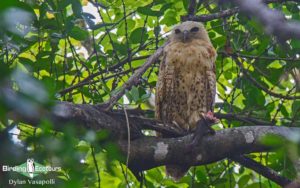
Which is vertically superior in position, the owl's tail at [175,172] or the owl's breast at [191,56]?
the owl's breast at [191,56]

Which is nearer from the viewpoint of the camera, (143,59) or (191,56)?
(143,59)

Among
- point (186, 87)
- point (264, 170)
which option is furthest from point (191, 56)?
point (264, 170)

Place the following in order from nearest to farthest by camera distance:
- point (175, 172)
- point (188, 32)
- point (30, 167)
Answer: point (30, 167) → point (175, 172) → point (188, 32)

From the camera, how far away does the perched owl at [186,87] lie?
454cm

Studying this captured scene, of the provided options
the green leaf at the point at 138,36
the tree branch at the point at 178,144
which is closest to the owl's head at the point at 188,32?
the green leaf at the point at 138,36

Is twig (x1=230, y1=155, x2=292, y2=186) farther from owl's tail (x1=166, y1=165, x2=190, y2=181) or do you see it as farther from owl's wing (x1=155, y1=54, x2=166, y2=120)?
owl's wing (x1=155, y1=54, x2=166, y2=120)

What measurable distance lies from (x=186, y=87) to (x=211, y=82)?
0.21m

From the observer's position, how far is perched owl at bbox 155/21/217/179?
4.54m

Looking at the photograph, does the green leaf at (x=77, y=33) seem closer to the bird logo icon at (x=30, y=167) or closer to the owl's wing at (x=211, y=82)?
the owl's wing at (x=211, y=82)

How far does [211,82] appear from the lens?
14.8 feet

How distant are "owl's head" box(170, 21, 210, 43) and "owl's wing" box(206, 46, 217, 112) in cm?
23

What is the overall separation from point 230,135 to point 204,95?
4.57ft

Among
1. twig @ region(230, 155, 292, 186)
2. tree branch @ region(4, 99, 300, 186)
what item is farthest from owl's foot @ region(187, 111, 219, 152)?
twig @ region(230, 155, 292, 186)

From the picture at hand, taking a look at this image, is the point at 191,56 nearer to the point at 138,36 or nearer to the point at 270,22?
the point at 138,36
